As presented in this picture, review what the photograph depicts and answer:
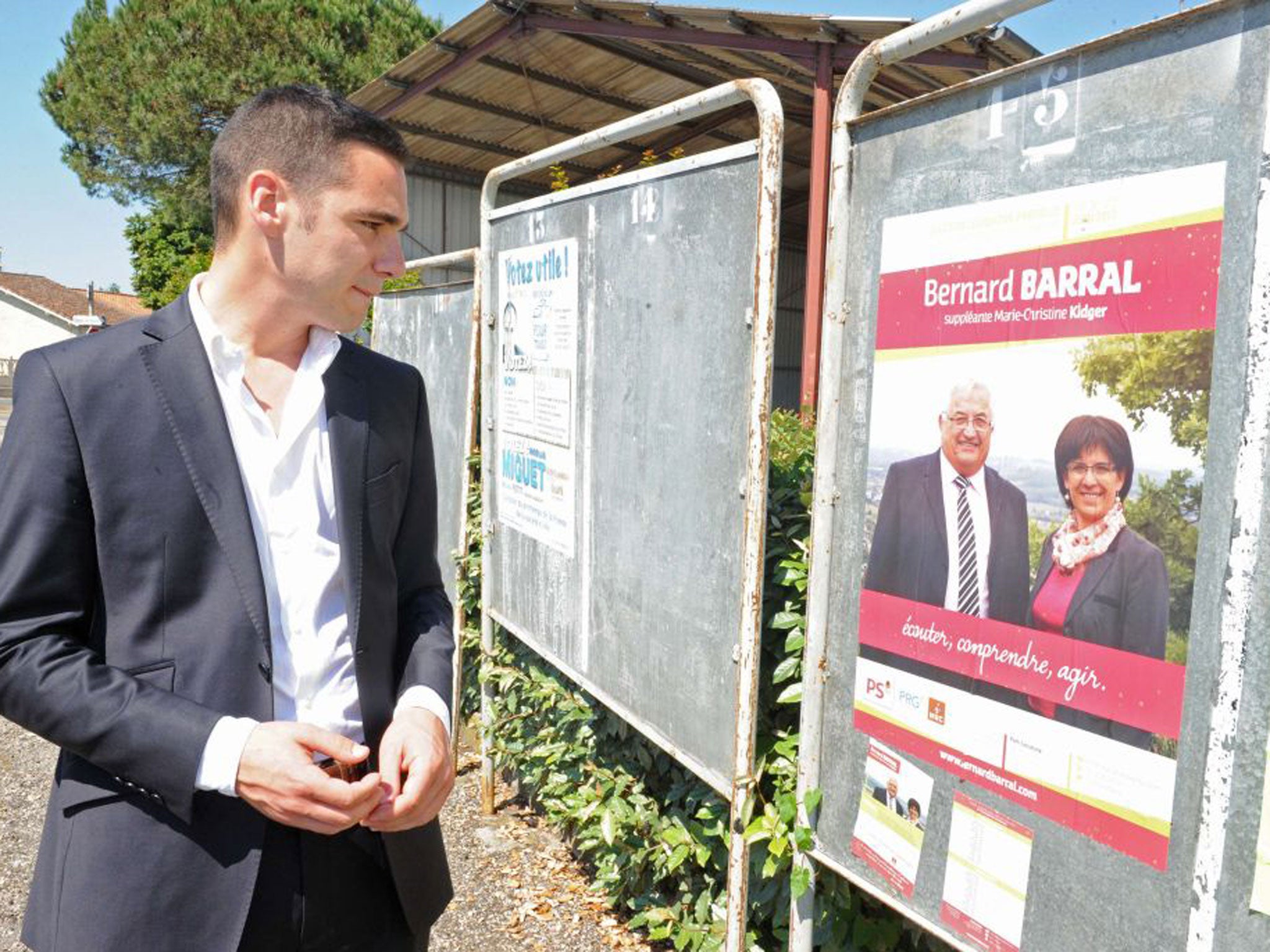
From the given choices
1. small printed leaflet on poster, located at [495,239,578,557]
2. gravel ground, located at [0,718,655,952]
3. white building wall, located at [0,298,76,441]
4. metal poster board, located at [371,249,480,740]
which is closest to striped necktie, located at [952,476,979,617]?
small printed leaflet on poster, located at [495,239,578,557]

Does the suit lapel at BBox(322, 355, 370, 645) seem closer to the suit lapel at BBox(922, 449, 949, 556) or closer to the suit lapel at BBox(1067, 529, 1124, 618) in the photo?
the suit lapel at BBox(922, 449, 949, 556)

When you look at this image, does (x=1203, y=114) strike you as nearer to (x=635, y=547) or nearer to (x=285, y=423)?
(x=285, y=423)

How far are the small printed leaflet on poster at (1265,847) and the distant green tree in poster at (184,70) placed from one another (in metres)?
22.1

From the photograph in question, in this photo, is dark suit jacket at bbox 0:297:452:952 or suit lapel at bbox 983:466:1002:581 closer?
dark suit jacket at bbox 0:297:452:952

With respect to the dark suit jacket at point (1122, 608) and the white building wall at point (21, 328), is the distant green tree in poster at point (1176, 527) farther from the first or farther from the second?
the white building wall at point (21, 328)

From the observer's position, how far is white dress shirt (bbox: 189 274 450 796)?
171 centimetres

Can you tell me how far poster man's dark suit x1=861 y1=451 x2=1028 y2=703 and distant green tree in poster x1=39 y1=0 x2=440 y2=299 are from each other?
21.3 m

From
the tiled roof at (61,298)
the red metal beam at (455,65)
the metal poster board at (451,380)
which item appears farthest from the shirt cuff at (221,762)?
the tiled roof at (61,298)

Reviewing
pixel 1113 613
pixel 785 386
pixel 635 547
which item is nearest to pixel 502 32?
pixel 635 547

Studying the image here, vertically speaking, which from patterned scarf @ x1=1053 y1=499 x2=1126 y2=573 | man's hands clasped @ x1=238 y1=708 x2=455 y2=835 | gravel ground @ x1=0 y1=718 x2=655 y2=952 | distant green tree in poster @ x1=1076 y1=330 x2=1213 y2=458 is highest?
distant green tree in poster @ x1=1076 y1=330 x2=1213 y2=458

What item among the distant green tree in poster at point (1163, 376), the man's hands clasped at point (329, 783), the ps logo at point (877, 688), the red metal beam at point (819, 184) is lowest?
the man's hands clasped at point (329, 783)

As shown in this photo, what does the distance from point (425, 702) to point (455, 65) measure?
10.5 metres

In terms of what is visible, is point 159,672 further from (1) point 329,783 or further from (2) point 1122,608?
(2) point 1122,608

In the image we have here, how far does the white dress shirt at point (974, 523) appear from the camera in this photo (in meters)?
1.67
